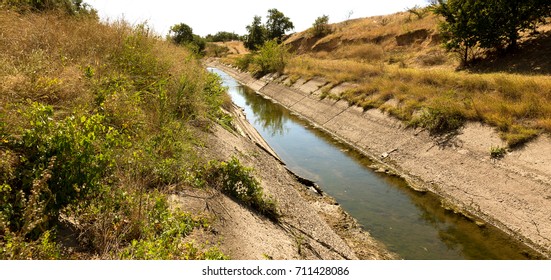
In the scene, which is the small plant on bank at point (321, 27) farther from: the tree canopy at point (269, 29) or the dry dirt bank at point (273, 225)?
the dry dirt bank at point (273, 225)

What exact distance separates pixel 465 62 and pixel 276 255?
66.4ft

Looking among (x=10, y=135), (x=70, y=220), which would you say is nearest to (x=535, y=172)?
(x=70, y=220)

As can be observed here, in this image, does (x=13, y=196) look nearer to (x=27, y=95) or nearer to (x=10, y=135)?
(x=10, y=135)

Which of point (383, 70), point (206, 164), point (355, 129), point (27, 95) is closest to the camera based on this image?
point (27, 95)

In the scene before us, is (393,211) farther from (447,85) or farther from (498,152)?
(447,85)

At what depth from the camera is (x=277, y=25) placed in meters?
62.3

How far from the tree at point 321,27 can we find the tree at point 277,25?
40.9 feet

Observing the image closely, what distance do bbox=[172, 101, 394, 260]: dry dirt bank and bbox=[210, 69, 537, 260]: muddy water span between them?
698mm

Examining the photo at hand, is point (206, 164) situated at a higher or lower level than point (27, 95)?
lower

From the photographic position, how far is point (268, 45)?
3494cm

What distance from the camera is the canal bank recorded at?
299 inches

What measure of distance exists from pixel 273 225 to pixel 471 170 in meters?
6.82

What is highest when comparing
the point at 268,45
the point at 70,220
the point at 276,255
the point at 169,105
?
the point at 268,45

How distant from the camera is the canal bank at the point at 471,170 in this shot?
7.60 m
